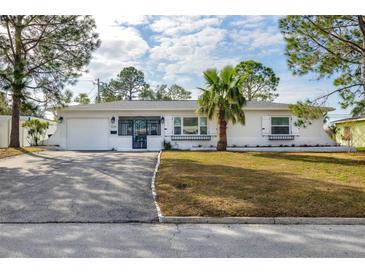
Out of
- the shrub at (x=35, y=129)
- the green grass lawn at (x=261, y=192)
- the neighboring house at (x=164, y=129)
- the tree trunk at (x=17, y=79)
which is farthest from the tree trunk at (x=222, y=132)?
the shrub at (x=35, y=129)

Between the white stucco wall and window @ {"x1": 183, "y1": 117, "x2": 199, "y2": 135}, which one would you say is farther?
window @ {"x1": 183, "y1": 117, "x2": 199, "y2": 135}

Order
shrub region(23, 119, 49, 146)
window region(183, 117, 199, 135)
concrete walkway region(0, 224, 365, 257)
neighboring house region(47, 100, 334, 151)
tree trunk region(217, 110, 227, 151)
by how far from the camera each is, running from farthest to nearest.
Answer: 1. shrub region(23, 119, 49, 146)
2. window region(183, 117, 199, 135)
3. neighboring house region(47, 100, 334, 151)
4. tree trunk region(217, 110, 227, 151)
5. concrete walkway region(0, 224, 365, 257)

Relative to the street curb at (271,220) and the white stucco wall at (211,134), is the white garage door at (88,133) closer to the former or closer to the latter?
the white stucco wall at (211,134)

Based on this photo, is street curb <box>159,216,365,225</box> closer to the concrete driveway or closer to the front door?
the concrete driveway

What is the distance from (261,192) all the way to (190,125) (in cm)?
1233

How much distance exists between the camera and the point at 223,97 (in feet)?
50.6

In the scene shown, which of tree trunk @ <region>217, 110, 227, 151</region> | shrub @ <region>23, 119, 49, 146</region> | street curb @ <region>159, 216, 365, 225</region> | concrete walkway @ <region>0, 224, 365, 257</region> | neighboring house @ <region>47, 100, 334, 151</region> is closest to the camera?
concrete walkway @ <region>0, 224, 365, 257</region>

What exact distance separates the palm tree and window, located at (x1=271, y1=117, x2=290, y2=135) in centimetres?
377

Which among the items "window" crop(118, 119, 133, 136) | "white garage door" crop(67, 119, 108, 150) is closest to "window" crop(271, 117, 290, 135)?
"window" crop(118, 119, 133, 136)

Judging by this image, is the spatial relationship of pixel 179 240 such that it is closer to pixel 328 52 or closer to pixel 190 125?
pixel 328 52

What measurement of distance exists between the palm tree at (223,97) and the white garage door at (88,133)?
6.92 metres

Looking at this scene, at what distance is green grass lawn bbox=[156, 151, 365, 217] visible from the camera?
5.08m

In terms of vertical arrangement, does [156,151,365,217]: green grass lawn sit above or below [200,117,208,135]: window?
below

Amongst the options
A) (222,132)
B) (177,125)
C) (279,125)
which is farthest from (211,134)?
(279,125)
